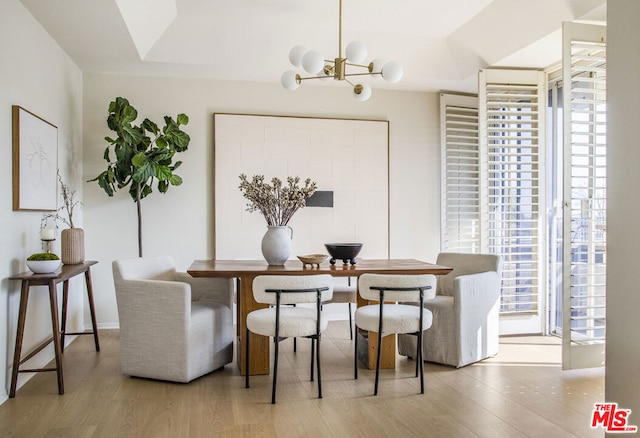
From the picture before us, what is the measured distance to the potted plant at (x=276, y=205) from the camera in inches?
145

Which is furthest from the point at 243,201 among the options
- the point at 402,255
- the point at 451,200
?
the point at 451,200

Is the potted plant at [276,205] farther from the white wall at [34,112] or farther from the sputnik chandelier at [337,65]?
the white wall at [34,112]

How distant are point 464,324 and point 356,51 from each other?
2.09m

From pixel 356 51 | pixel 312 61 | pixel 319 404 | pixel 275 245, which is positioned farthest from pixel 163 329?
pixel 356 51

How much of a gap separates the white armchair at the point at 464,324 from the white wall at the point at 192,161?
1784mm

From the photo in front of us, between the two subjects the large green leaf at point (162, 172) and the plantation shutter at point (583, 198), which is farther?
the large green leaf at point (162, 172)

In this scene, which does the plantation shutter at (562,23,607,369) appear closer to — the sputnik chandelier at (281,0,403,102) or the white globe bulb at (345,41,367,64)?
→ the sputnik chandelier at (281,0,403,102)

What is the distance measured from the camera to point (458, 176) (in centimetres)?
580

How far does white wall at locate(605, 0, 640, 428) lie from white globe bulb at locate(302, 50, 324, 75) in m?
1.73

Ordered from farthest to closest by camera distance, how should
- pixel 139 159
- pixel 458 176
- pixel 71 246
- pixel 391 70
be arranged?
1. pixel 458 176
2. pixel 139 159
3. pixel 71 246
4. pixel 391 70

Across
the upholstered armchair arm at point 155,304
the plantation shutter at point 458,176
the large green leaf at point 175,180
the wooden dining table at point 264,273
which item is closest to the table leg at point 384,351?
the wooden dining table at point 264,273

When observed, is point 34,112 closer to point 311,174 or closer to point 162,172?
point 162,172

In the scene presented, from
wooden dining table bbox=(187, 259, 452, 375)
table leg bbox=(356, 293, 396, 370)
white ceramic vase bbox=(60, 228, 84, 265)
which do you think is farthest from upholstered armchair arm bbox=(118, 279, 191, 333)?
table leg bbox=(356, 293, 396, 370)

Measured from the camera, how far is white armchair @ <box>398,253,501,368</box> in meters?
3.76
